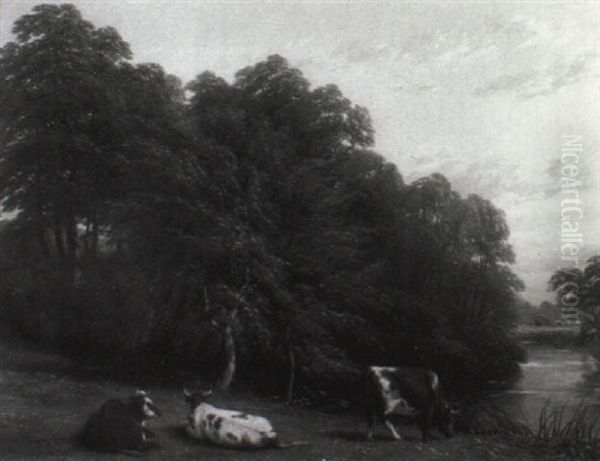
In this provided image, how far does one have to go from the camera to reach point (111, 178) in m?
12.2

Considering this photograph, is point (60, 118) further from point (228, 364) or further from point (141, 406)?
point (141, 406)

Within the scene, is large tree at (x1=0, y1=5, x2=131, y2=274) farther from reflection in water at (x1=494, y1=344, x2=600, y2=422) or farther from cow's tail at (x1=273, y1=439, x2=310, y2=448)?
reflection in water at (x1=494, y1=344, x2=600, y2=422)

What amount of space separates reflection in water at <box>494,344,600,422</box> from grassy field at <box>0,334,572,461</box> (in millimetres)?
4096

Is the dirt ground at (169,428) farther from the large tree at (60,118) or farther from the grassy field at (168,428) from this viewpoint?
the large tree at (60,118)

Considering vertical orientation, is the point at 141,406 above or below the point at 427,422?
above

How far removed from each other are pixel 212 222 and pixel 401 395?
4.12 meters

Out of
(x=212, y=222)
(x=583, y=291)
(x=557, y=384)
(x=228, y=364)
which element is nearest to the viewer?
(x=212, y=222)

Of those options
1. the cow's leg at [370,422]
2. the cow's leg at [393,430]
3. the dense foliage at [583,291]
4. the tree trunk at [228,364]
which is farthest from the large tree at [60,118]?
the dense foliage at [583,291]

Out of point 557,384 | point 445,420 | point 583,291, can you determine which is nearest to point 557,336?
point 557,384

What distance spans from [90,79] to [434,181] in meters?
6.90

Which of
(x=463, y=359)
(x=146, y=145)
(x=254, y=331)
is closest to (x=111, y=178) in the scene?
(x=146, y=145)

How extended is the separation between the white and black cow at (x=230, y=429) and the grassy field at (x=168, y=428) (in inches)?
4.2

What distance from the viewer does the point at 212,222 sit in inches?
420

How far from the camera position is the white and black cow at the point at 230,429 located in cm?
745
